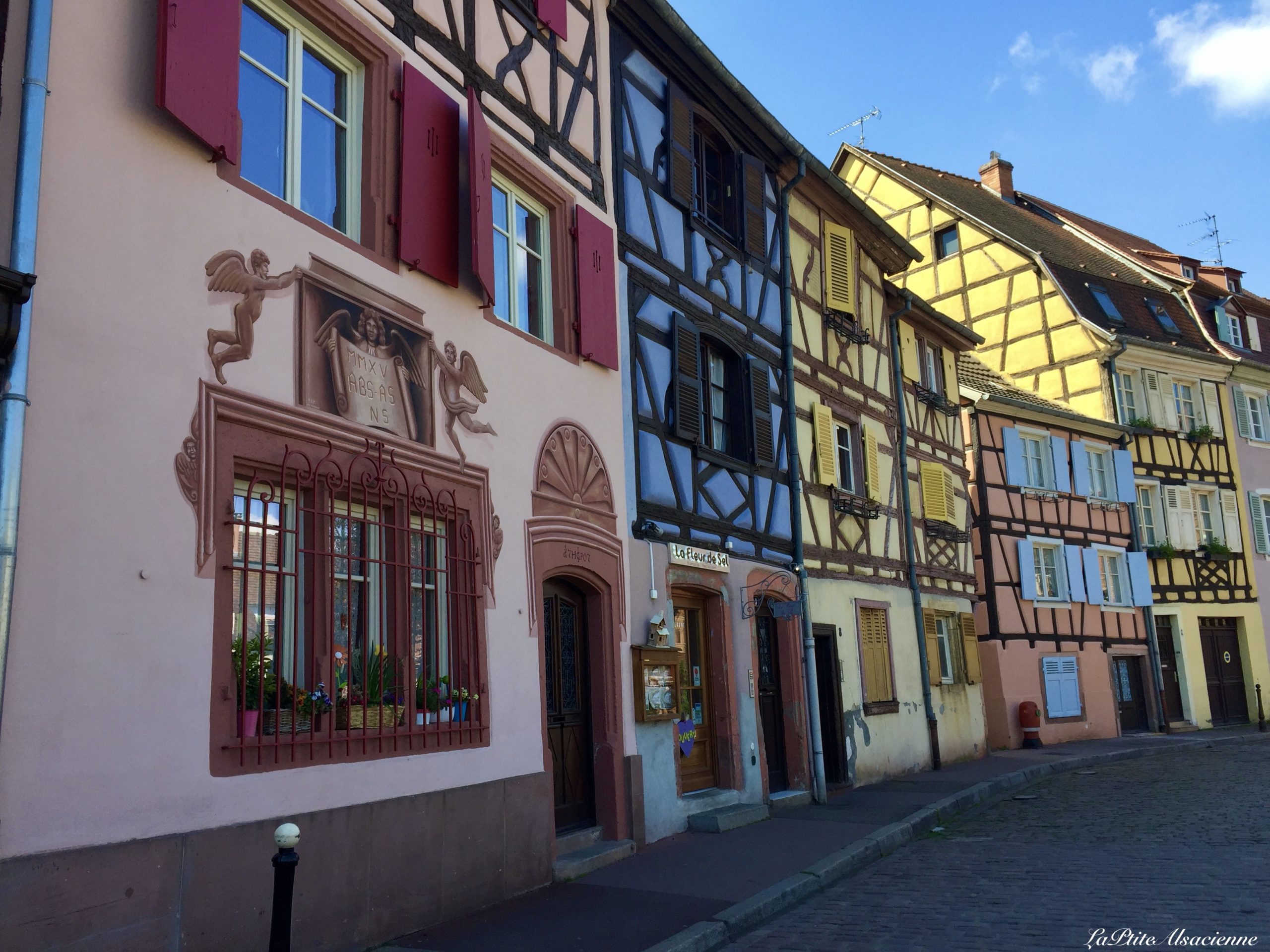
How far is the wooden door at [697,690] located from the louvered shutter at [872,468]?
526cm

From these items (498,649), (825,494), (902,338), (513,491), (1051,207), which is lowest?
(498,649)

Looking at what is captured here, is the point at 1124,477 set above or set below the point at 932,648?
above

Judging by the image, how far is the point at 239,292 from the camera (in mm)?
5801

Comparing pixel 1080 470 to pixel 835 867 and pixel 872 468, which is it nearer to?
pixel 872 468

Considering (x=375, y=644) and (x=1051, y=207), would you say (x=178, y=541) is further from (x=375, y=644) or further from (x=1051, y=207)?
(x=1051, y=207)

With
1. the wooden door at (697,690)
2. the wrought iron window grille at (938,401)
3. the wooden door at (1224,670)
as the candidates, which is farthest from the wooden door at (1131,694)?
the wooden door at (697,690)

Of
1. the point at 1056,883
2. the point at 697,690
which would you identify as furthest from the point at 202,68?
the point at 697,690

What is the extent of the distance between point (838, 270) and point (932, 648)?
6206 mm

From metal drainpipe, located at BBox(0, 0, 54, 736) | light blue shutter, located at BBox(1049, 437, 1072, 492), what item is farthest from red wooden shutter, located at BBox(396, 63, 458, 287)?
light blue shutter, located at BBox(1049, 437, 1072, 492)

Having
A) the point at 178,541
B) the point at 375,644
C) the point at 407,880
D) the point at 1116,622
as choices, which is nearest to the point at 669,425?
the point at 375,644

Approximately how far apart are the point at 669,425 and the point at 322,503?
16.8 ft

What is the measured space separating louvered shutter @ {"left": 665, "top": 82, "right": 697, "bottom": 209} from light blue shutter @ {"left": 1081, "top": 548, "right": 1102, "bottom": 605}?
14986mm

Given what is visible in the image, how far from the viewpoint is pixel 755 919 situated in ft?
22.2

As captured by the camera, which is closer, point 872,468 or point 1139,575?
point 872,468
